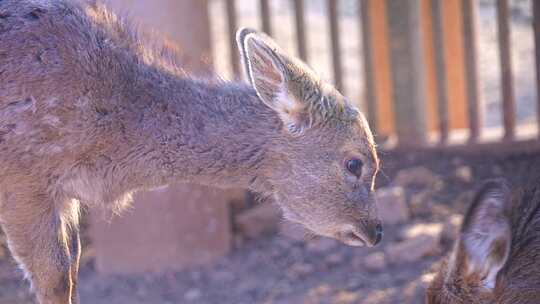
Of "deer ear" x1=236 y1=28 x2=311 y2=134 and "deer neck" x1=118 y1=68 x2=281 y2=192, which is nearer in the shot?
"deer ear" x1=236 y1=28 x2=311 y2=134

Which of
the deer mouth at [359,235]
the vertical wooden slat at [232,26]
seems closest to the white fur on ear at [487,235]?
the deer mouth at [359,235]

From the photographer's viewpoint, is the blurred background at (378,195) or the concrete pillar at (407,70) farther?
the concrete pillar at (407,70)

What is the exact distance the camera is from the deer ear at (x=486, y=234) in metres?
4.59

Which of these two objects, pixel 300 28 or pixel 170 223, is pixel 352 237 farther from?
pixel 300 28

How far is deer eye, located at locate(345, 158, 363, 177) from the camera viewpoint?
6.00 metres

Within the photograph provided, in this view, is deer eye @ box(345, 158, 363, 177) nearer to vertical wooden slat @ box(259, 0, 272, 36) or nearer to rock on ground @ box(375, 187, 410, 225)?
rock on ground @ box(375, 187, 410, 225)

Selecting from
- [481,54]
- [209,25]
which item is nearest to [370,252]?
[209,25]

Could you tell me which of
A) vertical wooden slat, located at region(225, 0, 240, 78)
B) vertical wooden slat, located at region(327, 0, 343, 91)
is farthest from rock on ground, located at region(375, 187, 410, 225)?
vertical wooden slat, located at region(225, 0, 240, 78)

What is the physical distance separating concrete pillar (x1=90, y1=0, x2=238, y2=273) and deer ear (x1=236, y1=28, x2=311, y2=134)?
215 centimetres

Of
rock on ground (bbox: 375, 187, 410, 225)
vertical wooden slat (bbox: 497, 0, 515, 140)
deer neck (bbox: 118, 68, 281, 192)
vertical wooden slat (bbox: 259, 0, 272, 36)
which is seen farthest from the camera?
vertical wooden slat (bbox: 259, 0, 272, 36)

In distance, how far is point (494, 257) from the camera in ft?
15.4

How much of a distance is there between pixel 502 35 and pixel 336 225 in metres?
3.98

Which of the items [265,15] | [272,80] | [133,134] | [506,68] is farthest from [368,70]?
[133,134]

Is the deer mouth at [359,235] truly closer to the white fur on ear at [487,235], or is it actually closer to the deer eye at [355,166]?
the deer eye at [355,166]
